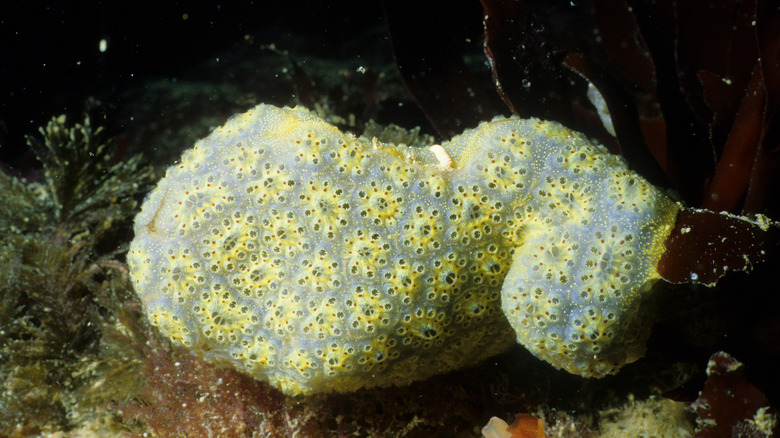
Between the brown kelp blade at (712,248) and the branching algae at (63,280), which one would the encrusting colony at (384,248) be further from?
the branching algae at (63,280)

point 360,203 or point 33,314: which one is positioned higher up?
point 360,203

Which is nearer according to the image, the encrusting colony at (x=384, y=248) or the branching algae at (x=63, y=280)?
the encrusting colony at (x=384, y=248)

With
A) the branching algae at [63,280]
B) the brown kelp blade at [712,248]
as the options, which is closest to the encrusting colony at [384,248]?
the brown kelp blade at [712,248]

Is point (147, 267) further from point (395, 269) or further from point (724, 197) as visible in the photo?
point (724, 197)

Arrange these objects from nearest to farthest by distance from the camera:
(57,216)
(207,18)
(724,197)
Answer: (724,197) → (57,216) → (207,18)

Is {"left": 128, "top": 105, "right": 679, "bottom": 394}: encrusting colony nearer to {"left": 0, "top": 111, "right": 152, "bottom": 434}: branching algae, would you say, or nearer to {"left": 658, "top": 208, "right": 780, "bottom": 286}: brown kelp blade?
{"left": 658, "top": 208, "right": 780, "bottom": 286}: brown kelp blade

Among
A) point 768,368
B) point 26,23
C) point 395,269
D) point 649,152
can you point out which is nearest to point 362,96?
point 649,152

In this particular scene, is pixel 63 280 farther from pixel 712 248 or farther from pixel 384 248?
pixel 712 248

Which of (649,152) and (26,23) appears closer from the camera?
(649,152)

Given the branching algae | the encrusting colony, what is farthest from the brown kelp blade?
the branching algae
